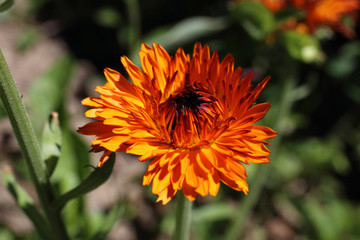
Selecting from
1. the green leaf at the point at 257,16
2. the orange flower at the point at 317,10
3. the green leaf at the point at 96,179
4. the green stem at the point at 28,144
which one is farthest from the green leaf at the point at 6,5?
the orange flower at the point at 317,10

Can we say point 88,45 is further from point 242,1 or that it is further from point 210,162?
point 210,162

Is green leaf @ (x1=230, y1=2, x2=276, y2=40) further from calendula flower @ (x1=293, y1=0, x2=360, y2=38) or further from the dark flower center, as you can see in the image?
the dark flower center

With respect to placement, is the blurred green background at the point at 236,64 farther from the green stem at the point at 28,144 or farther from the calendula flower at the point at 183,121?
the calendula flower at the point at 183,121

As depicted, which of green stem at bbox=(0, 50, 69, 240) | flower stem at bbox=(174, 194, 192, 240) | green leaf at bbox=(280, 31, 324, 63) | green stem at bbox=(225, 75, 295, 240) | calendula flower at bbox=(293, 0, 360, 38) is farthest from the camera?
green stem at bbox=(225, 75, 295, 240)

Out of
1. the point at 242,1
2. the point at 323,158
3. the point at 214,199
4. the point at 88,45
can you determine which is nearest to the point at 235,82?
the point at 242,1

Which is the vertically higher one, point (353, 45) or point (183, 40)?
point (183, 40)

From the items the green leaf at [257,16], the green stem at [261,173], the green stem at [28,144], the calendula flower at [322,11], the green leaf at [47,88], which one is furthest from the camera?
the green leaf at [47,88]

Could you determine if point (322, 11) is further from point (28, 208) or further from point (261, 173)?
point (28, 208)

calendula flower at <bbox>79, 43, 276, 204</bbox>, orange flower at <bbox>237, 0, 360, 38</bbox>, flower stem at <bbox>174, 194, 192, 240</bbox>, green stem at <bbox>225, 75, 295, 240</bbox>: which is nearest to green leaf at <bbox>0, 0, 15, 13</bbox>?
calendula flower at <bbox>79, 43, 276, 204</bbox>
